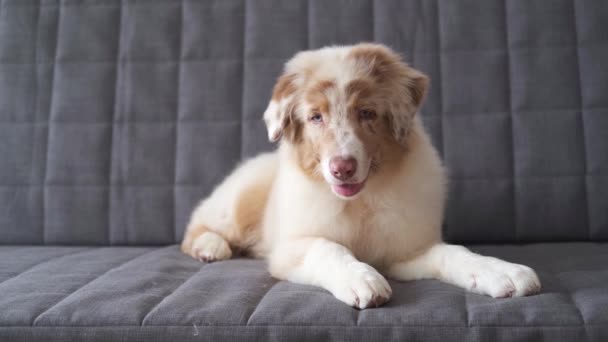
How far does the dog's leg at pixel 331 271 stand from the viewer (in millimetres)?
1533

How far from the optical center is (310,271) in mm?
1787

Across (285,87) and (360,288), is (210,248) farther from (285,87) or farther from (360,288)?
(360,288)

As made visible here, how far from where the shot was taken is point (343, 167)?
5.71ft

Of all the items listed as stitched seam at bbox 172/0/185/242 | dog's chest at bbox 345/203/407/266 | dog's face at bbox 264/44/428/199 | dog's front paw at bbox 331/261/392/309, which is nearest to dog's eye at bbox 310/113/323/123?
dog's face at bbox 264/44/428/199

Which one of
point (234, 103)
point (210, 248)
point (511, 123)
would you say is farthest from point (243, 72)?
point (511, 123)

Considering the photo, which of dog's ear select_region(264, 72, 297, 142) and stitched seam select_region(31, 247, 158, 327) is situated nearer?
stitched seam select_region(31, 247, 158, 327)

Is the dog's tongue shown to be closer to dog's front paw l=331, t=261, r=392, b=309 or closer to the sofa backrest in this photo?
dog's front paw l=331, t=261, r=392, b=309

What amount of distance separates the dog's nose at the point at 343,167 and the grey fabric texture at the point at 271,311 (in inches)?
15.6

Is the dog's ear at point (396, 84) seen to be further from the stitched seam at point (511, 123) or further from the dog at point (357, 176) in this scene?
the stitched seam at point (511, 123)

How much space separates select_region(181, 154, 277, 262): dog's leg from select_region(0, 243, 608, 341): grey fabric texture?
610 millimetres

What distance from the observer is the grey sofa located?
263cm

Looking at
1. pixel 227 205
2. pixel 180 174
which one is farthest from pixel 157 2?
pixel 227 205

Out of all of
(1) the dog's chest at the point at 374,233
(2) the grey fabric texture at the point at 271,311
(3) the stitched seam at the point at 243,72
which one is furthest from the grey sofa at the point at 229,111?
(1) the dog's chest at the point at 374,233

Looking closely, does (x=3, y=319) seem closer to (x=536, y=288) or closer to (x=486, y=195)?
(x=536, y=288)
